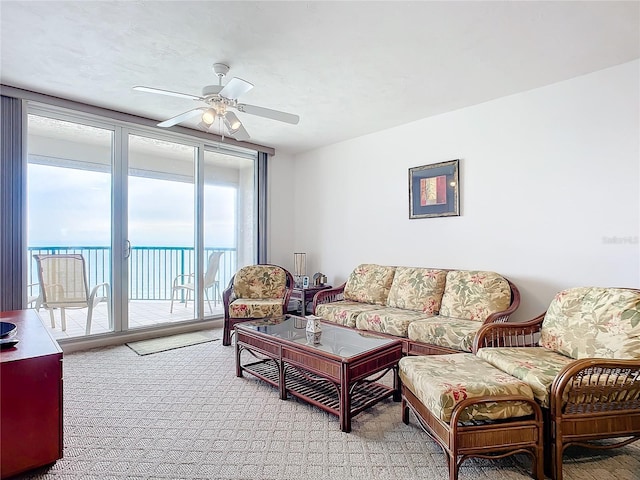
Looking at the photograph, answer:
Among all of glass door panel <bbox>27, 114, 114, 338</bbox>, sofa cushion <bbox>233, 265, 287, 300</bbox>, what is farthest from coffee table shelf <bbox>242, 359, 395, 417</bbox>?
glass door panel <bbox>27, 114, 114, 338</bbox>

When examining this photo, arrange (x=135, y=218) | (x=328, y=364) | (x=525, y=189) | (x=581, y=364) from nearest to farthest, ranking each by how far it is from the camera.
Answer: (x=581, y=364), (x=328, y=364), (x=525, y=189), (x=135, y=218)

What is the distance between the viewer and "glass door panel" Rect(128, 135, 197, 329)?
14.1ft

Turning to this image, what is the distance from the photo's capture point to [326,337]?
278cm

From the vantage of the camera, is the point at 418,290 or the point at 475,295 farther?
the point at 418,290

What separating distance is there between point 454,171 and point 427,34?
170 cm

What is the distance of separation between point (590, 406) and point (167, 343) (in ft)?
12.6

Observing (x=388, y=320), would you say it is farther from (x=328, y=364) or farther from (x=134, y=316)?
(x=134, y=316)

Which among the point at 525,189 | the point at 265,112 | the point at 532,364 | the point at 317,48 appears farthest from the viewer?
the point at 525,189

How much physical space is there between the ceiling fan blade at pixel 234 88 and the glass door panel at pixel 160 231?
2.23 m

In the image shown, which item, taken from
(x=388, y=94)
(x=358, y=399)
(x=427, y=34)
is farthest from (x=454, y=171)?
(x=358, y=399)

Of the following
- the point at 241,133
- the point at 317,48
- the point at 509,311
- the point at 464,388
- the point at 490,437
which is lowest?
the point at 490,437

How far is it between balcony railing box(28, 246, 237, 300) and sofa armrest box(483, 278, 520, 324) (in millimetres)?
3547

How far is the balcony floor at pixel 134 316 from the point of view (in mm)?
3777

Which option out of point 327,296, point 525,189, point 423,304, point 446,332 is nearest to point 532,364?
point 446,332
